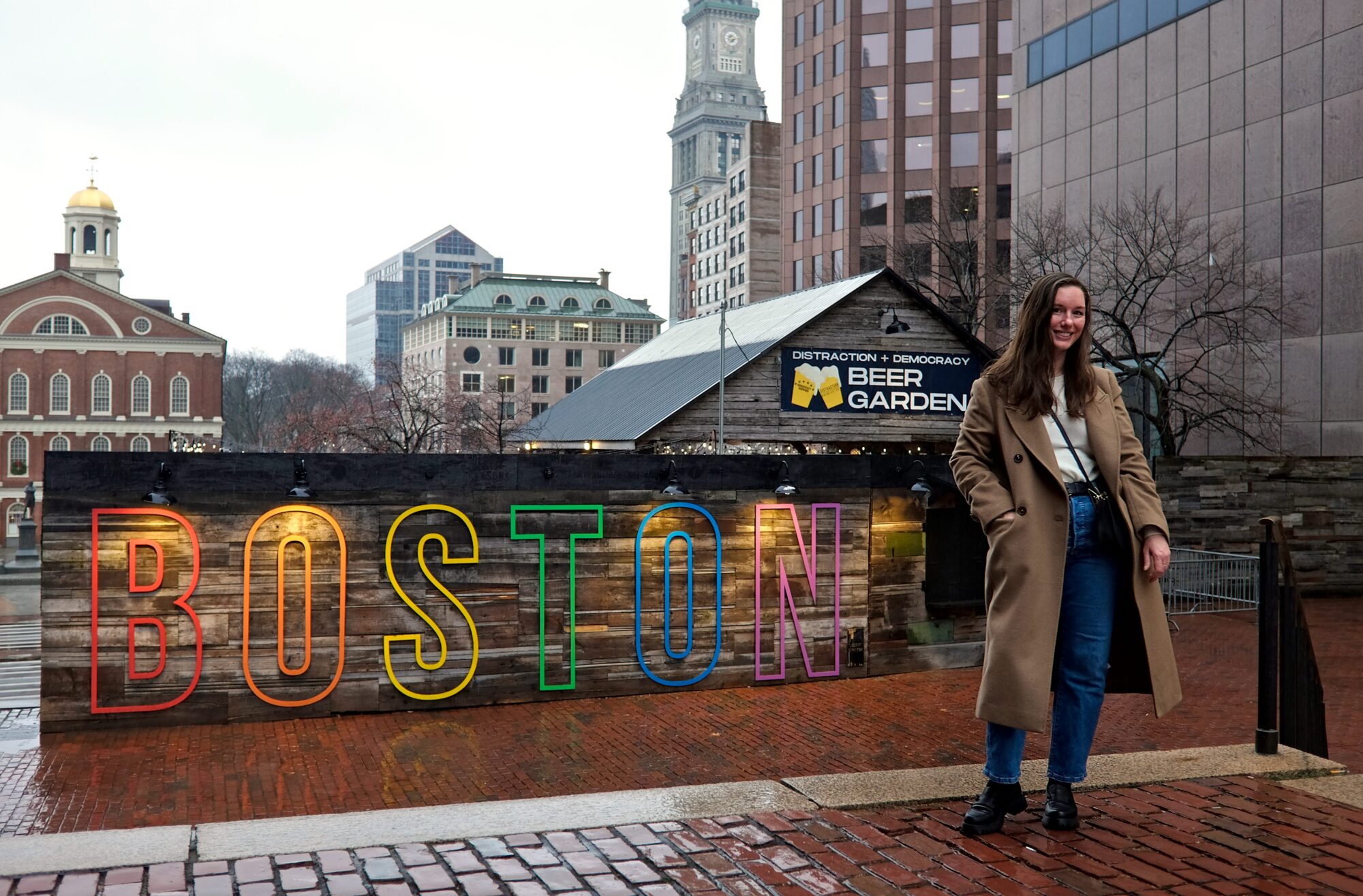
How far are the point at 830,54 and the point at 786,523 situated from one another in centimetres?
6558

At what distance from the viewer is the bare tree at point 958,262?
36.0 metres

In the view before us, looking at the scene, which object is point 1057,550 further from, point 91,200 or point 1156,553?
point 91,200

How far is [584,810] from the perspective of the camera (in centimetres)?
514

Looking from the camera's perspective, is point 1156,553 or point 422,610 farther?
point 422,610

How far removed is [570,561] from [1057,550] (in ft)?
22.3

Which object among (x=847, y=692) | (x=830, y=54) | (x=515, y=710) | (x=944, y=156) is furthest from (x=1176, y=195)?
(x=830, y=54)

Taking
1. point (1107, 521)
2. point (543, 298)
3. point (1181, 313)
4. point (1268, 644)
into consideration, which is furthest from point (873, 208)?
point (1107, 521)

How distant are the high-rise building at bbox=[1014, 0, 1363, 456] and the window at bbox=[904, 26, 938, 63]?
115 feet

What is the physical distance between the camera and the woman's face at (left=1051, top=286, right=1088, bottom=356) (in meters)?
4.76

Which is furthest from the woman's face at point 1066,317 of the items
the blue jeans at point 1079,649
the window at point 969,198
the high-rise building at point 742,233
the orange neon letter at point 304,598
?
the high-rise building at point 742,233

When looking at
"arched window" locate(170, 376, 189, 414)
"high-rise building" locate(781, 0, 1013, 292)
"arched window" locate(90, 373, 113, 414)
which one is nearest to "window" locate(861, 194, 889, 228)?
"high-rise building" locate(781, 0, 1013, 292)

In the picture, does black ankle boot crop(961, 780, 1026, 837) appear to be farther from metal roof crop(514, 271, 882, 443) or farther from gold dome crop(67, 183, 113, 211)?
gold dome crop(67, 183, 113, 211)

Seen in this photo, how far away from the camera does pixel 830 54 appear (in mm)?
71625

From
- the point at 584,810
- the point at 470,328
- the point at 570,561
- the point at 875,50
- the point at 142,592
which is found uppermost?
the point at 875,50
